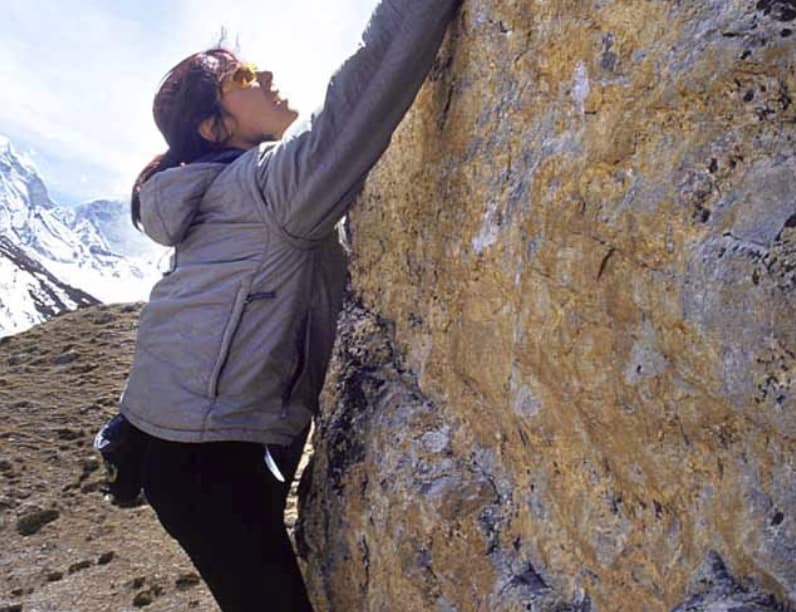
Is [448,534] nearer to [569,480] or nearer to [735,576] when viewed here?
[569,480]

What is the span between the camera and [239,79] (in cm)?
450

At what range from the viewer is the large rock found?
250 centimetres

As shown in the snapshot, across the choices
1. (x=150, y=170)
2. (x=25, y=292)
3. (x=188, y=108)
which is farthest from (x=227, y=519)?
(x=25, y=292)

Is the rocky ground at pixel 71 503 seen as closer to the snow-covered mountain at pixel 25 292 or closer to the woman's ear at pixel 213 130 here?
the woman's ear at pixel 213 130

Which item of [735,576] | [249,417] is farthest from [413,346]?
Answer: [735,576]

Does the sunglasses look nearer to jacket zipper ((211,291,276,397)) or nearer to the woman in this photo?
the woman

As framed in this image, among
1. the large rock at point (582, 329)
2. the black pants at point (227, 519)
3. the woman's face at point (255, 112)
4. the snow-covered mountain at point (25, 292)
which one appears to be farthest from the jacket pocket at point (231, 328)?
the snow-covered mountain at point (25, 292)

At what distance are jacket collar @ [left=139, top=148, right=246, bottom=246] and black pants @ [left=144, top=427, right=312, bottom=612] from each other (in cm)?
97

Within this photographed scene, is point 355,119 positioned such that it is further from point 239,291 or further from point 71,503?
point 71,503

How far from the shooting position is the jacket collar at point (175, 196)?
425 cm

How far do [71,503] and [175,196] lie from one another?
26.5 ft

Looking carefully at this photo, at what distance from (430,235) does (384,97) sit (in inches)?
29.1

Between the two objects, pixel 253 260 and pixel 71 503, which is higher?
pixel 253 260

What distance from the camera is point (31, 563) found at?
386 inches
